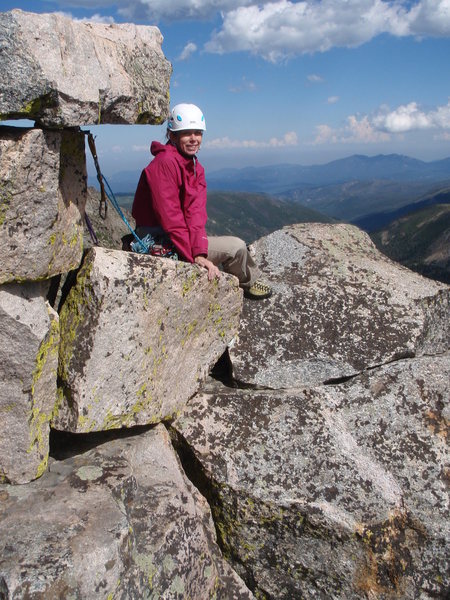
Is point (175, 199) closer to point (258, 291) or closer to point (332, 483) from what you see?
point (258, 291)

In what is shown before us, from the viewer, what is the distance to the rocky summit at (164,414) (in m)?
6.46

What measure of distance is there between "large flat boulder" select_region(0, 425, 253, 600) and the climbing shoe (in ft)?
11.6

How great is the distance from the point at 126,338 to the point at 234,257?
3657 millimetres

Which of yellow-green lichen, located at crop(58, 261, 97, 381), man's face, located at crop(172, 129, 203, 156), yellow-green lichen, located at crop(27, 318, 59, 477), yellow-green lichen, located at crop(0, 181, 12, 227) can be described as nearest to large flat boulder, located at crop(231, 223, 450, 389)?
man's face, located at crop(172, 129, 203, 156)

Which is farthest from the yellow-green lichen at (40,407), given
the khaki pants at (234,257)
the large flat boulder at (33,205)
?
the khaki pants at (234,257)

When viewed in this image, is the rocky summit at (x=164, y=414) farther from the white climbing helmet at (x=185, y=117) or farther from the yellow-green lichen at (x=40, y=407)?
the white climbing helmet at (x=185, y=117)

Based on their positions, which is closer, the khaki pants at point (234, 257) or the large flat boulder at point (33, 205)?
the large flat boulder at point (33, 205)

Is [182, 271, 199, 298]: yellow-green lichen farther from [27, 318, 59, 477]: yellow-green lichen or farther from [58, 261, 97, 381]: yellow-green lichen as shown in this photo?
[27, 318, 59, 477]: yellow-green lichen

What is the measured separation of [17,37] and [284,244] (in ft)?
25.3

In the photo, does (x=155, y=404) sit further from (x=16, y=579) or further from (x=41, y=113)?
(x=41, y=113)

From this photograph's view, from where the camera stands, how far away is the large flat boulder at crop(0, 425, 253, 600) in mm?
5969

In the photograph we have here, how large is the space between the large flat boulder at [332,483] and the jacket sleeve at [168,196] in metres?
3.15

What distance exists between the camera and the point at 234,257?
10719mm

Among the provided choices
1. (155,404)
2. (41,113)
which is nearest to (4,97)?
(41,113)
